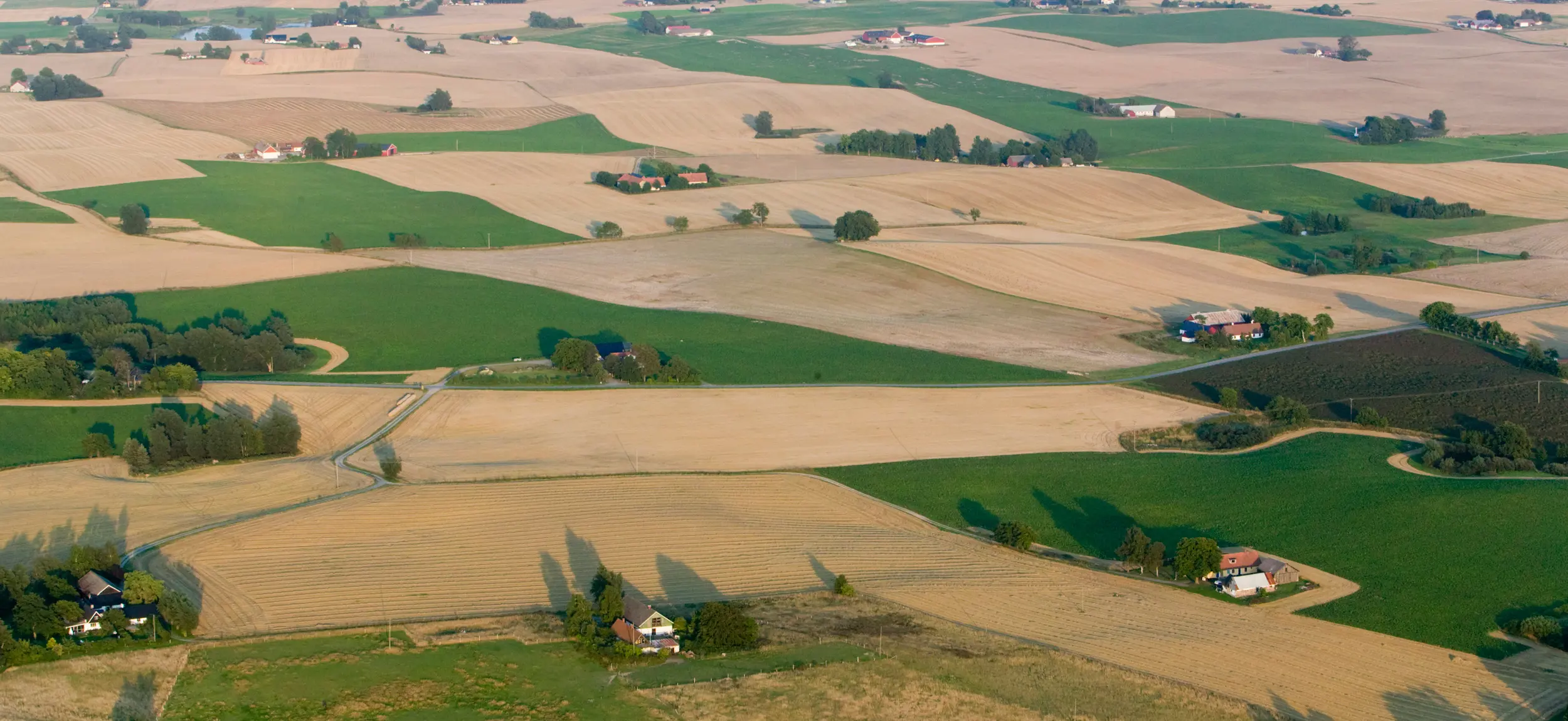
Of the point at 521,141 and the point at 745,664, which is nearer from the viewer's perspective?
the point at 745,664

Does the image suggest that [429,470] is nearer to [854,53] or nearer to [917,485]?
[917,485]

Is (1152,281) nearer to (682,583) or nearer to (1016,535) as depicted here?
(1016,535)

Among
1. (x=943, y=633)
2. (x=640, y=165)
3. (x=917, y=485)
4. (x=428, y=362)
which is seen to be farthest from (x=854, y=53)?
(x=943, y=633)

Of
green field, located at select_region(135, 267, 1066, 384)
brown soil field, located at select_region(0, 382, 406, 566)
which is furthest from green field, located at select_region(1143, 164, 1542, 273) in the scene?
brown soil field, located at select_region(0, 382, 406, 566)

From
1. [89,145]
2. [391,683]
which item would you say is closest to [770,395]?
[391,683]

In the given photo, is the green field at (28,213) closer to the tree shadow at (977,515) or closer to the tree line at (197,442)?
the tree line at (197,442)
